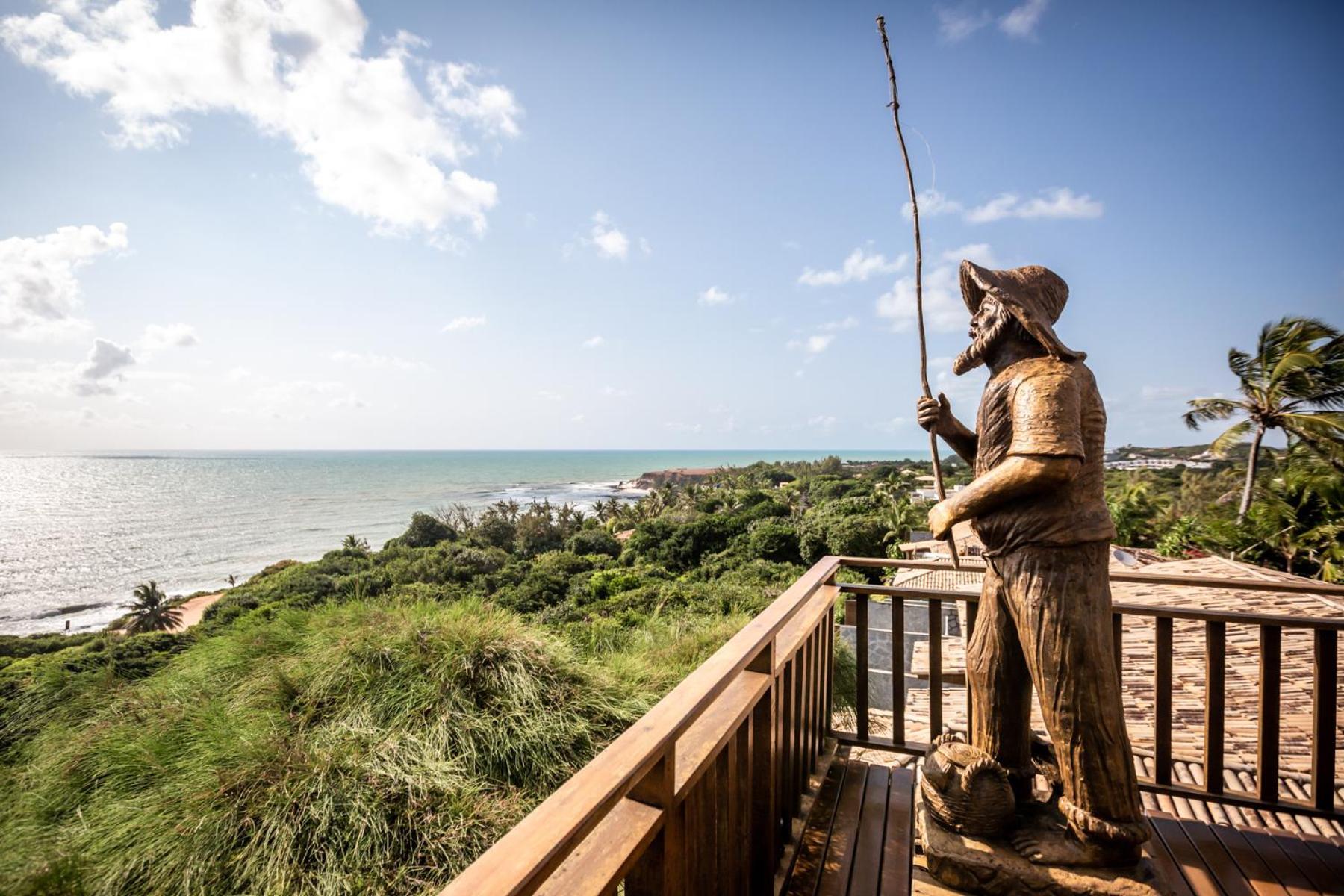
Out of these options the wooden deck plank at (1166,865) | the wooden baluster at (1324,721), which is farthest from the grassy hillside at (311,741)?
the wooden baluster at (1324,721)

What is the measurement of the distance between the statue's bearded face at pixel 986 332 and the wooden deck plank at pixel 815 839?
1.83m

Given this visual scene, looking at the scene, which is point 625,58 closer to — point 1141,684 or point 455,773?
point 455,773

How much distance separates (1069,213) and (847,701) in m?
6.10

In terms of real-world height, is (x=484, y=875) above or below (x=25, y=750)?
above

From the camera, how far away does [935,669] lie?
2.59 meters

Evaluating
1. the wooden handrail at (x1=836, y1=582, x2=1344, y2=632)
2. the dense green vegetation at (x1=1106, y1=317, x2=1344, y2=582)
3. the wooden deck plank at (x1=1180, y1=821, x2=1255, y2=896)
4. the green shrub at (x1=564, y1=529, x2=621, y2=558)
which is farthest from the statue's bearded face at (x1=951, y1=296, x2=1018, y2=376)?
the green shrub at (x1=564, y1=529, x2=621, y2=558)

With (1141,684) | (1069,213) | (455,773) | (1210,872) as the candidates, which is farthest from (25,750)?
(1069,213)

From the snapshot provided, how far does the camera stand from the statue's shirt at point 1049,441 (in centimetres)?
151

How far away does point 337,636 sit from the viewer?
14.6 feet

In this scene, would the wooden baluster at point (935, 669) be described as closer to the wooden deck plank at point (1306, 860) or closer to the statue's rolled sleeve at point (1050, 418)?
the wooden deck plank at point (1306, 860)

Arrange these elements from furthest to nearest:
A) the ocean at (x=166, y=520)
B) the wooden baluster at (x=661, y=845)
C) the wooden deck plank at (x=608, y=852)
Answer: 1. the ocean at (x=166, y=520)
2. the wooden baluster at (x=661, y=845)
3. the wooden deck plank at (x=608, y=852)

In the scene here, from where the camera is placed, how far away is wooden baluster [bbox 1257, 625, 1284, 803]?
7.03 feet

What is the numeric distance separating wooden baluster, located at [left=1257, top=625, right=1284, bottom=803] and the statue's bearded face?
1.66m

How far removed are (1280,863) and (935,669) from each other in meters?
1.17
